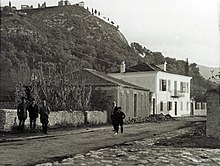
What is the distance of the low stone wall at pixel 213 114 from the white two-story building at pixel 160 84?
34.3m

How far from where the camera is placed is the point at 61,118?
91.2ft

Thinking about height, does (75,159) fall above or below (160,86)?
below

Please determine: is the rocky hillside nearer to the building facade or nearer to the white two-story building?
the white two-story building

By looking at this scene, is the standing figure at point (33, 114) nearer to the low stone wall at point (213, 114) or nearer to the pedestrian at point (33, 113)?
the pedestrian at point (33, 113)

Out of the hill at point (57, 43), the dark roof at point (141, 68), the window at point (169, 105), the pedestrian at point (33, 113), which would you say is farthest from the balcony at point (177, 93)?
the pedestrian at point (33, 113)

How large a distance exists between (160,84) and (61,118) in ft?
96.1

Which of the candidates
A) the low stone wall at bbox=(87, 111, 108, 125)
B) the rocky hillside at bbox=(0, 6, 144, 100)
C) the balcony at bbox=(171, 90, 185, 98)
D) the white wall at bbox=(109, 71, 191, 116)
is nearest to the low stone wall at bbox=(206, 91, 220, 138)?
the low stone wall at bbox=(87, 111, 108, 125)

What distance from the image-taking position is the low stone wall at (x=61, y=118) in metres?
21.6

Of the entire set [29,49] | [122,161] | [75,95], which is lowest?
[122,161]

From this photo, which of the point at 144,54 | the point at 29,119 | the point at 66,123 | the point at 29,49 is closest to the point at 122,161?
the point at 29,119

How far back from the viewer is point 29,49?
49.9 meters

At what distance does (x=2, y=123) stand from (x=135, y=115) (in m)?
22.4

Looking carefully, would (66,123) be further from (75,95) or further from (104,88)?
(104,88)

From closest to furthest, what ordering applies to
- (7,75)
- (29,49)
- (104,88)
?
(104,88) → (7,75) → (29,49)
